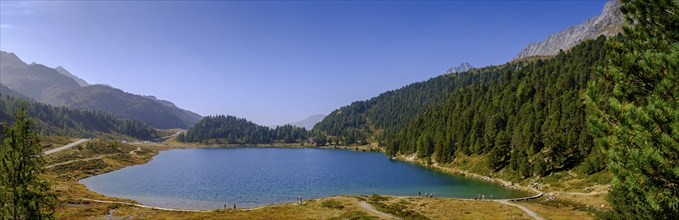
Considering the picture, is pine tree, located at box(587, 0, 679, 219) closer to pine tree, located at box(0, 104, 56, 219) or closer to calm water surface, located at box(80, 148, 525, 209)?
pine tree, located at box(0, 104, 56, 219)

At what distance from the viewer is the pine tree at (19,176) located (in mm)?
30547

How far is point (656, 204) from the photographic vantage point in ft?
Answer: 47.8

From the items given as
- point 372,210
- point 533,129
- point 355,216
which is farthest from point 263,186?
point 533,129

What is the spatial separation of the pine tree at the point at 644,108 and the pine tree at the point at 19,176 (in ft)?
130

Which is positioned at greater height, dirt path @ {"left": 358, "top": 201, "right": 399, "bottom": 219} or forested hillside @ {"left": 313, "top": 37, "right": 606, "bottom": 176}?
forested hillside @ {"left": 313, "top": 37, "right": 606, "bottom": 176}

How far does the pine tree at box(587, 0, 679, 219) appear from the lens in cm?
1418

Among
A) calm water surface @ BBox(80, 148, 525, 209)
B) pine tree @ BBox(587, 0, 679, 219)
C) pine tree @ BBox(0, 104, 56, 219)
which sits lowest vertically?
calm water surface @ BBox(80, 148, 525, 209)

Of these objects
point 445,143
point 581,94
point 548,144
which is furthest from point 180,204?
point 581,94

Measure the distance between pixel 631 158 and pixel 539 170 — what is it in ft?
362

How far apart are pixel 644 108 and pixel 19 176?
42.0 m

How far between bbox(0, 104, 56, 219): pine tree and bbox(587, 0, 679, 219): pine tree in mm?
39700

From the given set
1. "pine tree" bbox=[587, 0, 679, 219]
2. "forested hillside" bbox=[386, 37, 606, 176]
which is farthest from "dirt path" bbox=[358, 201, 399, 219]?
"forested hillside" bbox=[386, 37, 606, 176]

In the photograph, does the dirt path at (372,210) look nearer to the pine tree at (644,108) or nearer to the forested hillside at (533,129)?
the pine tree at (644,108)

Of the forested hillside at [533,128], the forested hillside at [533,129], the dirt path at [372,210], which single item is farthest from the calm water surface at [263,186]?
the dirt path at [372,210]
